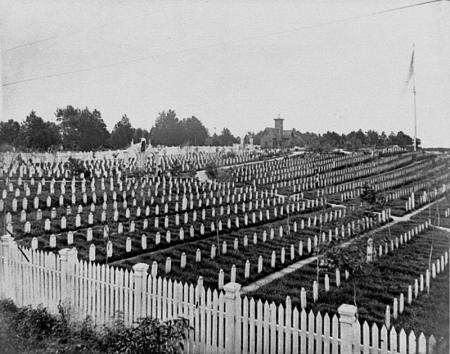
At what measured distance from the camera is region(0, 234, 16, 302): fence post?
326 inches

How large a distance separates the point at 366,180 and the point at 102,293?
16.0 ft

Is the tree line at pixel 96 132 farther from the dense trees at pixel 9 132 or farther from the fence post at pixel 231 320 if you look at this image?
the fence post at pixel 231 320

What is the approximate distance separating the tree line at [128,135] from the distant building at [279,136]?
53mm

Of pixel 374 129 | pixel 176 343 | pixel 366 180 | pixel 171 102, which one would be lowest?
pixel 176 343

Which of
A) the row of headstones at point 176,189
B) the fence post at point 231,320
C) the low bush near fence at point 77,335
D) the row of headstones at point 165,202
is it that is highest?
the row of headstones at point 176,189

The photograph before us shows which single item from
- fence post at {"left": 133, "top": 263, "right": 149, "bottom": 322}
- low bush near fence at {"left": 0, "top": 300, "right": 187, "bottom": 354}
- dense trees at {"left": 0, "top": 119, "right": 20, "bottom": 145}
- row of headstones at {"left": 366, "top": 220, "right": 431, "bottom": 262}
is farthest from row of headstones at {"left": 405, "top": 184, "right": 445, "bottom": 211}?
dense trees at {"left": 0, "top": 119, "right": 20, "bottom": 145}

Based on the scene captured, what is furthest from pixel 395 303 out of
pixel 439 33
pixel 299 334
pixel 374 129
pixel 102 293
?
pixel 102 293

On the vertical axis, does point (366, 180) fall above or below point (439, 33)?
below

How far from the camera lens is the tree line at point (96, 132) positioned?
32.7 ft

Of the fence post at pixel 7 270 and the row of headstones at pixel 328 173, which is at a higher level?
the row of headstones at pixel 328 173

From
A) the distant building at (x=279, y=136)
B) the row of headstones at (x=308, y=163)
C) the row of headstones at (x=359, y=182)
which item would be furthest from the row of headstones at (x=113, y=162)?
the row of headstones at (x=359, y=182)

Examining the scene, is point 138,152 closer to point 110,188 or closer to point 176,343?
point 110,188

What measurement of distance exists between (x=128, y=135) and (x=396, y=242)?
7.83 m

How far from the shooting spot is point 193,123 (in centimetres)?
931
